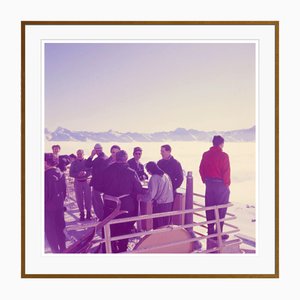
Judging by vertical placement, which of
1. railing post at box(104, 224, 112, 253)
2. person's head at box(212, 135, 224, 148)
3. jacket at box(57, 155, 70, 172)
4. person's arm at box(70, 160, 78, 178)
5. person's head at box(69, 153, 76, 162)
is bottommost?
railing post at box(104, 224, 112, 253)

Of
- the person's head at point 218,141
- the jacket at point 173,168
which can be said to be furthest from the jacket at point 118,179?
the person's head at point 218,141

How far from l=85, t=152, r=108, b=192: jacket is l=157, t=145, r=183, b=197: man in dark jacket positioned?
382 mm

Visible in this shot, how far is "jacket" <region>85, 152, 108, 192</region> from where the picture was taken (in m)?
2.44

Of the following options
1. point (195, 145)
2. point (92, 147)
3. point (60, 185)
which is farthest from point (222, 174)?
point (60, 185)

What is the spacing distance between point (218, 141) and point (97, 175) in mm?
868

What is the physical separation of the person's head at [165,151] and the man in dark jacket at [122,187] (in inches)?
9.3

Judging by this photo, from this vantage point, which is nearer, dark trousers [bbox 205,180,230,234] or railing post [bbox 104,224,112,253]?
railing post [bbox 104,224,112,253]

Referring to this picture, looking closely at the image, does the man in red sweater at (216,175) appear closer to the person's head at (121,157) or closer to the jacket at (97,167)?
the person's head at (121,157)

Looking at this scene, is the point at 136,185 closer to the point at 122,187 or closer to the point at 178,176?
the point at 122,187

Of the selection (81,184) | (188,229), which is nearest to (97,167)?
(81,184)

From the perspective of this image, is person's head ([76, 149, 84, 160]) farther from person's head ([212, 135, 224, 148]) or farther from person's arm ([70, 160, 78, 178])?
person's head ([212, 135, 224, 148])

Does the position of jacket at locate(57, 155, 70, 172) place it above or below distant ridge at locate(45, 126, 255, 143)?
below

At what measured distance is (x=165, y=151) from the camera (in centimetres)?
242

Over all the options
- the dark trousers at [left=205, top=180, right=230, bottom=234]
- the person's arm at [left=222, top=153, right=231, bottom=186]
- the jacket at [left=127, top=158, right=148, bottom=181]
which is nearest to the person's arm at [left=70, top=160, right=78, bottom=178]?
the jacket at [left=127, top=158, right=148, bottom=181]
